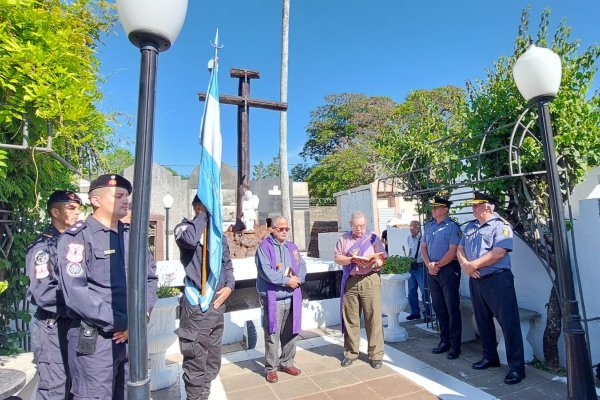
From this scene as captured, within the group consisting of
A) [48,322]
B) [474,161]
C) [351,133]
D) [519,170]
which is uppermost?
[351,133]

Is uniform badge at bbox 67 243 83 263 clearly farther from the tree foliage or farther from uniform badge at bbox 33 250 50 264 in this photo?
the tree foliage

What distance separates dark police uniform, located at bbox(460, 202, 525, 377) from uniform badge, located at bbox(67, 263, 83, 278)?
3.43 meters

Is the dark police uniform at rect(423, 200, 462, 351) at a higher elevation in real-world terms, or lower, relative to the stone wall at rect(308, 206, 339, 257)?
lower

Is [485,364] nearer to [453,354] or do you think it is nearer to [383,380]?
[453,354]

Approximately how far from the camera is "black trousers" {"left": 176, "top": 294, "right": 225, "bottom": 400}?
Answer: 2.93 m

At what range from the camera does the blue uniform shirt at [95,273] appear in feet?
6.56

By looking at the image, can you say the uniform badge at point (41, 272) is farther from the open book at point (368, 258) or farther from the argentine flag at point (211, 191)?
the open book at point (368, 258)

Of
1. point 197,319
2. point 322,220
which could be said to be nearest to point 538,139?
point 197,319

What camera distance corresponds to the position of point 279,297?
3734mm

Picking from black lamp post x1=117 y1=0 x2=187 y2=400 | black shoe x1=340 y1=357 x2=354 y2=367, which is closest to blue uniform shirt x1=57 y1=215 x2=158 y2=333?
black lamp post x1=117 y1=0 x2=187 y2=400

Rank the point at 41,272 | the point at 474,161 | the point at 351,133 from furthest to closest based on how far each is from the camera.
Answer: the point at 351,133 → the point at 474,161 → the point at 41,272

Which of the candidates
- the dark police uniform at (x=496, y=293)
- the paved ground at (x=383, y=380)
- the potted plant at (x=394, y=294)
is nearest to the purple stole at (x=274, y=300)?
the paved ground at (x=383, y=380)

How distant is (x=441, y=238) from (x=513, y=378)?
153 cm

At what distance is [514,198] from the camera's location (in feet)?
12.8
